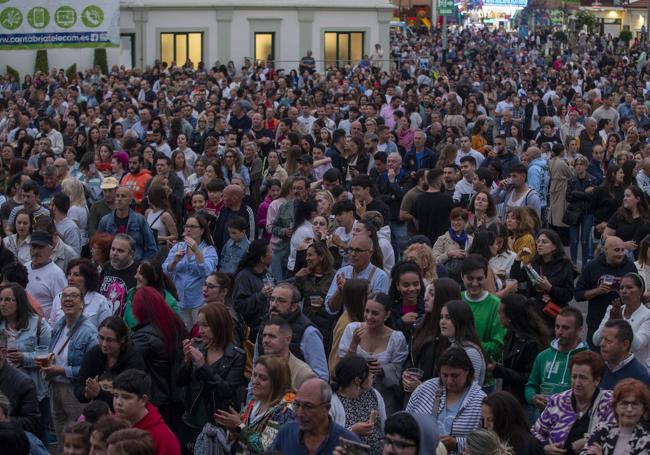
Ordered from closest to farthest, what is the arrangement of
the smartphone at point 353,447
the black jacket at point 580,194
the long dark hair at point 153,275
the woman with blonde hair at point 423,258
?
the smartphone at point 353,447, the long dark hair at point 153,275, the woman with blonde hair at point 423,258, the black jacket at point 580,194

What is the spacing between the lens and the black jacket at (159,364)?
9.06 m

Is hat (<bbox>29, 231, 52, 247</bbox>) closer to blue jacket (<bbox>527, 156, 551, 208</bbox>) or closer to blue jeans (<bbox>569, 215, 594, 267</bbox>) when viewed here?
blue jacket (<bbox>527, 156, 551, 208</bbox>)

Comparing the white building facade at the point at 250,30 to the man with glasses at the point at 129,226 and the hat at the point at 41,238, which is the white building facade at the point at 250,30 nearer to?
the man with glasses at the point at 129,226

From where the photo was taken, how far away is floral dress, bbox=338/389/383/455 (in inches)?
300

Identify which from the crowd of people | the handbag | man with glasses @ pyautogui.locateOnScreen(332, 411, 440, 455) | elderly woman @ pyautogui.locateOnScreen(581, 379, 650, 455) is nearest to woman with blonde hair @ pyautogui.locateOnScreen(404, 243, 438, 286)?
the crowd of people

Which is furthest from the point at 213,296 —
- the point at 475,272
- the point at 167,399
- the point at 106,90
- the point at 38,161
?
the point at 106,90

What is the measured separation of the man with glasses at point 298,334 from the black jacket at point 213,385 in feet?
0.53

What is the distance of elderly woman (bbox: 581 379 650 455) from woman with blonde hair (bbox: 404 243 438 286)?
3550 millimetres

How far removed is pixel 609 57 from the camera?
157ft

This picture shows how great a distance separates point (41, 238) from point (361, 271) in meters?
2.82

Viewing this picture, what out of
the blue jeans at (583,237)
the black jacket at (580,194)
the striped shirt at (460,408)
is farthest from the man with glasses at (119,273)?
the blue jeans at (583,237)

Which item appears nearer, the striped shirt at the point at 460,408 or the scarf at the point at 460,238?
the striped shirt at the point at 460,408

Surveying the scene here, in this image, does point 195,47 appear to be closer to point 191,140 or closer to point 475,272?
point 191,140

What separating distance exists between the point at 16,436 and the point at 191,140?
14.7 metres
